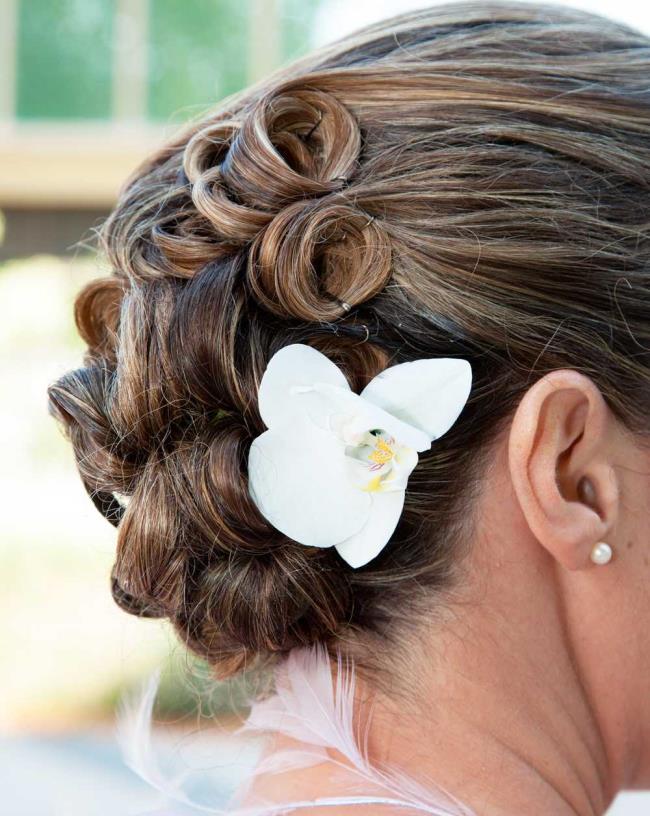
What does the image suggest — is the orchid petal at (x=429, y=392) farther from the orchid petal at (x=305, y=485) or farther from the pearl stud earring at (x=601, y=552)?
the pearl stud earring at (x=601, y=552)

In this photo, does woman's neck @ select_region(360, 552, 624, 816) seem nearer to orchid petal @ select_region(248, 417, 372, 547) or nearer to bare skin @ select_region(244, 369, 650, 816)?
bare skin @ select_region(244, 369, 650, 816)

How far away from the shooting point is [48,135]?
669cm

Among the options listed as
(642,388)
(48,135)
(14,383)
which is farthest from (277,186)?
(48,135)

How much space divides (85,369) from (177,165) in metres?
0.31

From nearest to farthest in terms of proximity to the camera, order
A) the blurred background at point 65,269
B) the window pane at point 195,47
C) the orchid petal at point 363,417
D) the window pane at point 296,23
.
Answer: the orchid petal at point 363,417
the blurred background at point 65,269
the window pane at point 296,23
the window pane at point 195,47

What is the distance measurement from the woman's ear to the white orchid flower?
84mm

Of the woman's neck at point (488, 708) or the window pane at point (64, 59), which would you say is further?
the window pane at point (64, 59)

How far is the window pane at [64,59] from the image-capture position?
21.7 feet

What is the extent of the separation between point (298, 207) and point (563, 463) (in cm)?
42

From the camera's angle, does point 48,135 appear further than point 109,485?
Yes

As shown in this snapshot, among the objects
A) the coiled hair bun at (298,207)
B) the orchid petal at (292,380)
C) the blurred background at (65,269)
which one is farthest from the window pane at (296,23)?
the orchid petal at (292,380)

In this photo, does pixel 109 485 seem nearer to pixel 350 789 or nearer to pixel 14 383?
pixel 350 789

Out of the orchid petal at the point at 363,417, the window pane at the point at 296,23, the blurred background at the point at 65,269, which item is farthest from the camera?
the window pane at the point at 296,23

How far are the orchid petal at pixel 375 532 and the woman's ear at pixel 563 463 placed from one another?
138 mm
